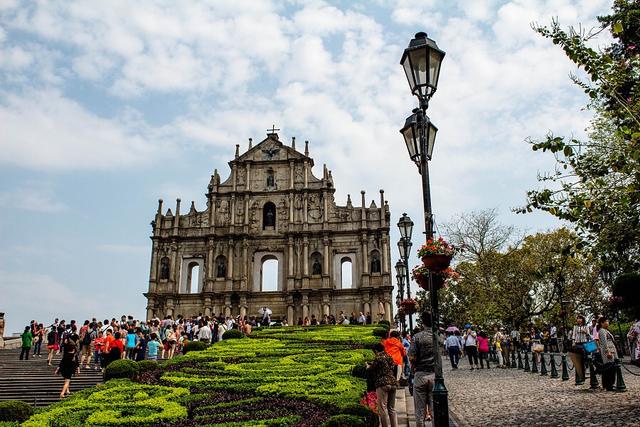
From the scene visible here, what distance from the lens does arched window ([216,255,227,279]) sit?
43.5 meters

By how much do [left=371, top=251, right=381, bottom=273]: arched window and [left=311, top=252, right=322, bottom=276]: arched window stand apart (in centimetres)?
429

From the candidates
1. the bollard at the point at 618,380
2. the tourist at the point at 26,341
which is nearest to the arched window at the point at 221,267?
the tourist at the point at 26,341

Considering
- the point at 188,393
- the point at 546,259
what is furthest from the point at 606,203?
the point at 546,259

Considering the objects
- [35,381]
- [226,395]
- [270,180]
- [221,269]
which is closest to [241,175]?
[270,180]

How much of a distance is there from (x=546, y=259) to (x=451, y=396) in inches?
873

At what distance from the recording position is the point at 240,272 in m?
43.2

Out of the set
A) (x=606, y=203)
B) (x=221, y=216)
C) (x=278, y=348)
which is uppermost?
(x=221, y=216)

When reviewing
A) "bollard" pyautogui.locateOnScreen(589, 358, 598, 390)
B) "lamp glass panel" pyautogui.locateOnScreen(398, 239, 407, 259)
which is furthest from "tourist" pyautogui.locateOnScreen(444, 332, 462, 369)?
"bollard" pyautogui.locateOnScreen(589, 358, 598, 390)

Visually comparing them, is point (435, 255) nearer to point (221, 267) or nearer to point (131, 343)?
point (131, 343)

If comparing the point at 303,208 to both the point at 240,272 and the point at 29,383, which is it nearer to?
the point at 240,272

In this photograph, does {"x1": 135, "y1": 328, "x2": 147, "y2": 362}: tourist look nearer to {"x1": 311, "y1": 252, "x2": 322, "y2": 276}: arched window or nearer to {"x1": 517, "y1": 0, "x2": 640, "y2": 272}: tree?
{"x1": 517, "y1": 0, "x2": 640, "y2": 272}: tree

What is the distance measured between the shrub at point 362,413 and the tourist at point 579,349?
926 cm

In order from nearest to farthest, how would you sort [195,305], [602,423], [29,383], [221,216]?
1. [602,423]
2. [29,383]
3. [195,305]
4. [221,216]

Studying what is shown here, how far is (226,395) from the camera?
10109 millimetres
